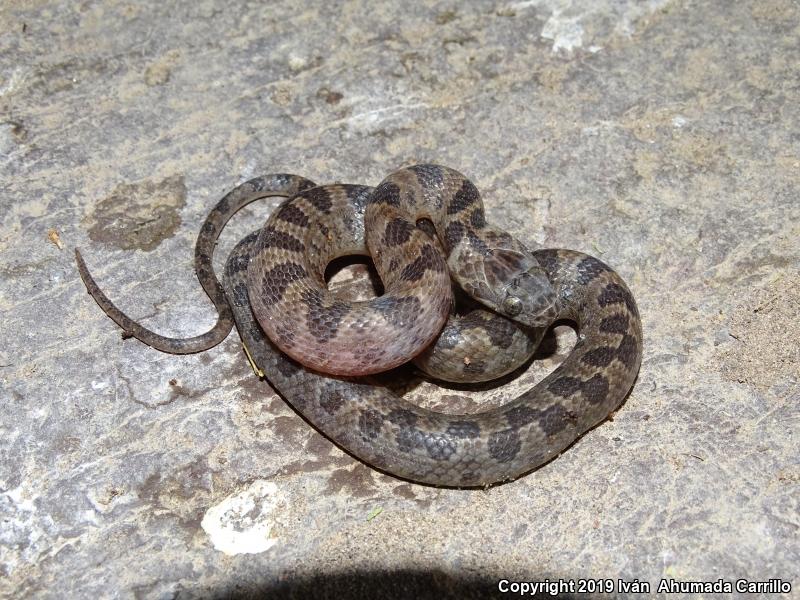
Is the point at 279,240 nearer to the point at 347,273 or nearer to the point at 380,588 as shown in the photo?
the point at 347,273

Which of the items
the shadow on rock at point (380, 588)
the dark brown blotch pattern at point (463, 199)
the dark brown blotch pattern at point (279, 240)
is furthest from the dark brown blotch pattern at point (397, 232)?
the shadow on rock at point (380, 588)

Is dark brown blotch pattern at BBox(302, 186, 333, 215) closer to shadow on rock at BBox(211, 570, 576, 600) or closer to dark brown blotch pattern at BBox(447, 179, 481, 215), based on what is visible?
dark brown blotch pattern at BBox(447, 179, 481, 215)

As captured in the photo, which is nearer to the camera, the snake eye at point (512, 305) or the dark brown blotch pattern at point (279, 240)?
the snake eye at point (512, 305)

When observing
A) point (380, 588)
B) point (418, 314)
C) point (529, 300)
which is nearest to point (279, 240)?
point (418, 314)

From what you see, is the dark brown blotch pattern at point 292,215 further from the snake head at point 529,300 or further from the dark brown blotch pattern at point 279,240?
the snake head at point 529,300

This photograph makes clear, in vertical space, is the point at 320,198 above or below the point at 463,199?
above

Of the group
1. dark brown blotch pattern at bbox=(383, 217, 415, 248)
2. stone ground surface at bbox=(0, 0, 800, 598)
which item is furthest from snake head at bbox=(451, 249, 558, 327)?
stone ground surface at bbox=(0, 0, 800, 598)
